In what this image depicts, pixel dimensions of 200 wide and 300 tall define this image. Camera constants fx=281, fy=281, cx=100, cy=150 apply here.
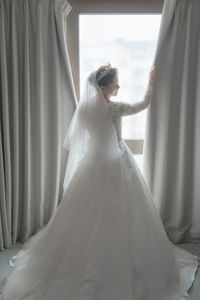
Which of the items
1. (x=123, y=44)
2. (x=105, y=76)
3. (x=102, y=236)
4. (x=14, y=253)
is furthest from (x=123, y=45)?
(x=14, y=253)

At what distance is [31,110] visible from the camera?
2377 mm

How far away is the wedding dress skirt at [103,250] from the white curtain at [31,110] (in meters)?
0.51

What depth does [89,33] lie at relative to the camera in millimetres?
2490

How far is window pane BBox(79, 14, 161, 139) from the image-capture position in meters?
2.47

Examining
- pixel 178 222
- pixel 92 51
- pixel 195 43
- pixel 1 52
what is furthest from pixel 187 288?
pixel 1 52

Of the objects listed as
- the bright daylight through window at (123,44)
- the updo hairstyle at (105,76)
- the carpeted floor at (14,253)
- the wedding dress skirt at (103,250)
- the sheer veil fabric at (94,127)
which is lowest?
the carpeted floor at (14,253)

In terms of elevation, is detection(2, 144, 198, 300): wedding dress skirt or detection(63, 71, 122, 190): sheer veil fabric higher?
detection(63, 71, 122, 190): sheer veil fabric

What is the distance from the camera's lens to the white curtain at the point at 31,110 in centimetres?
225

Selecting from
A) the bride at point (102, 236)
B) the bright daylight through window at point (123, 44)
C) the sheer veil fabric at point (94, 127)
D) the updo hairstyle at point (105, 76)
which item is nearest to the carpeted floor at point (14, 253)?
the bride at point (102, 236)

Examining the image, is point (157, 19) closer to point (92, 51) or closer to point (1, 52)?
point (92, 51)

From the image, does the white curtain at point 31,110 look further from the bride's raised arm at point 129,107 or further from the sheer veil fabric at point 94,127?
the bride's raised arm at point 129,107

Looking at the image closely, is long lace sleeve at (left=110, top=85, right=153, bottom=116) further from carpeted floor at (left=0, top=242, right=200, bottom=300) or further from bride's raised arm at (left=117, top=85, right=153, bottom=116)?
carpeted floor at (left=0, top=242, right=200, bottom=300)

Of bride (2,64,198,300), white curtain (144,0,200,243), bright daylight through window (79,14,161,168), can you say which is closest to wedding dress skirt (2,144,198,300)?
bride (2,64,198,300)

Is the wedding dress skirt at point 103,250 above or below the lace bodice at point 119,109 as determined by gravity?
below
